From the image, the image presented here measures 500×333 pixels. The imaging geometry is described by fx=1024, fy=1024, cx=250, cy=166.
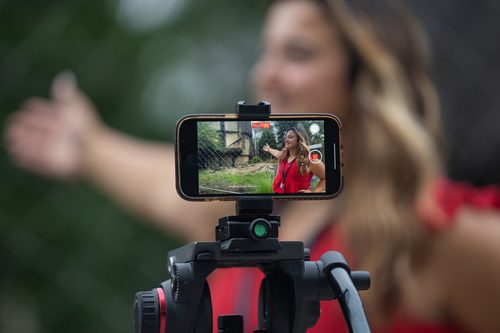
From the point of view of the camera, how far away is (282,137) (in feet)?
2.36

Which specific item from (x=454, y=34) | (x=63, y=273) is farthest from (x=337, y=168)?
(x=63, y=273)

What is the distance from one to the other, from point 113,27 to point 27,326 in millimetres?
779

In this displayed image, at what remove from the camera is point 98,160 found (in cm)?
201

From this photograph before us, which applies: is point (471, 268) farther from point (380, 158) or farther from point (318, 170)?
point (318, 170)

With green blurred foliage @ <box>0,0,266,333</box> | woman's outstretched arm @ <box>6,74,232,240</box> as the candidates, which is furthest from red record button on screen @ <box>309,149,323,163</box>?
green blurred foliage @ <box>0,0,266,333</box>

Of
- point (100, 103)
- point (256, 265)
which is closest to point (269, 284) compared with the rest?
point (256, 265)

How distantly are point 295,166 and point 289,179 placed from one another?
1 centimetres

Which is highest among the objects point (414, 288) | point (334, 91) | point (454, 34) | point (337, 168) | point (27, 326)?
point (454, 34)

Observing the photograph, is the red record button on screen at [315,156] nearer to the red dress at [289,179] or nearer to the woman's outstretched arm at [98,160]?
the red dress at [289,179]

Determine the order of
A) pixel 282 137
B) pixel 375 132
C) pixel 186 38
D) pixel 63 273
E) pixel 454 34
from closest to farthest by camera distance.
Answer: pixel 282 137 < pixel 375 132 < pixel 454 34 < pixel 63 273 < pixel 186 38

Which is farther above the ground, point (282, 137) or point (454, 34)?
point (454, 34)

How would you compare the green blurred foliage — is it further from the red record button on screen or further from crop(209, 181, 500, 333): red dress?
the red record button on screen

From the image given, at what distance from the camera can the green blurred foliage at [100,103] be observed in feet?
8.07

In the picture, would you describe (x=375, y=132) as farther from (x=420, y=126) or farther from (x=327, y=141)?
(x=327, y=141)
